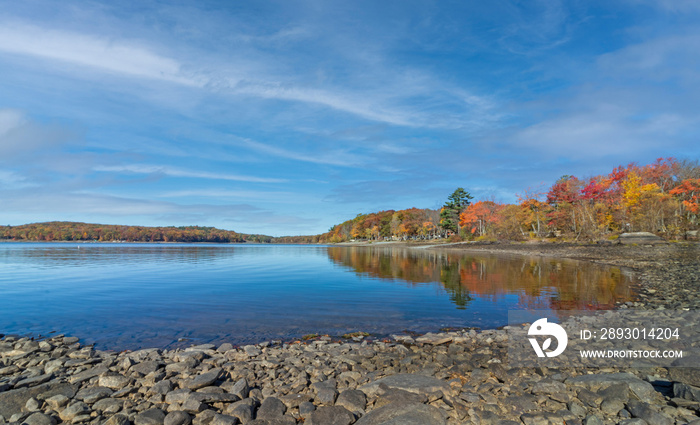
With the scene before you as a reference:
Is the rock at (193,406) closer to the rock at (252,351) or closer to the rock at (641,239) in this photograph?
the rock at (252,351)

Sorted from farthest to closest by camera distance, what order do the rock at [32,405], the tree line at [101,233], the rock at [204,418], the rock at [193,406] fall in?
the tree line at [101,233], the rock at [32,405], the rock at [193,406], the rock at [204,418]

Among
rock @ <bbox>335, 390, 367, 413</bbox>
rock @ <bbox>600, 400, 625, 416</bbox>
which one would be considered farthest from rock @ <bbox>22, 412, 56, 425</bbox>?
Result: rock @ <bbox>600, 400, 625, 416</bbox>

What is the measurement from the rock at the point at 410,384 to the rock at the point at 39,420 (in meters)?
4.23

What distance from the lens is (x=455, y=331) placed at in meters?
9.30

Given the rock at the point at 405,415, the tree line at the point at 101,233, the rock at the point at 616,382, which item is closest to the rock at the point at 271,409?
the rock at the point at 405,415

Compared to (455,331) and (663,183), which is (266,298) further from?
(663,183)

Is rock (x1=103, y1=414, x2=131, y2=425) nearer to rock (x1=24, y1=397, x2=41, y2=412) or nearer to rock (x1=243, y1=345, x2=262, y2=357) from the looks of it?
rock (x1=24, y1=397, x2=41, y2=412)

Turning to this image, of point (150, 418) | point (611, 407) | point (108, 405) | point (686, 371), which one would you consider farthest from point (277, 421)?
point (686, 371)

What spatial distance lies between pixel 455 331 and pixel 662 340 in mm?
4349

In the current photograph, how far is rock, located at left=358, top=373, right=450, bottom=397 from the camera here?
5.16m

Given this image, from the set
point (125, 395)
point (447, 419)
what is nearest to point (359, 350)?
point (447, 419)

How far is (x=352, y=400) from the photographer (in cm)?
490

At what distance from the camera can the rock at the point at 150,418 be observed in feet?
14.5

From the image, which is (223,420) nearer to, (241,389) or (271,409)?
(271,409)
